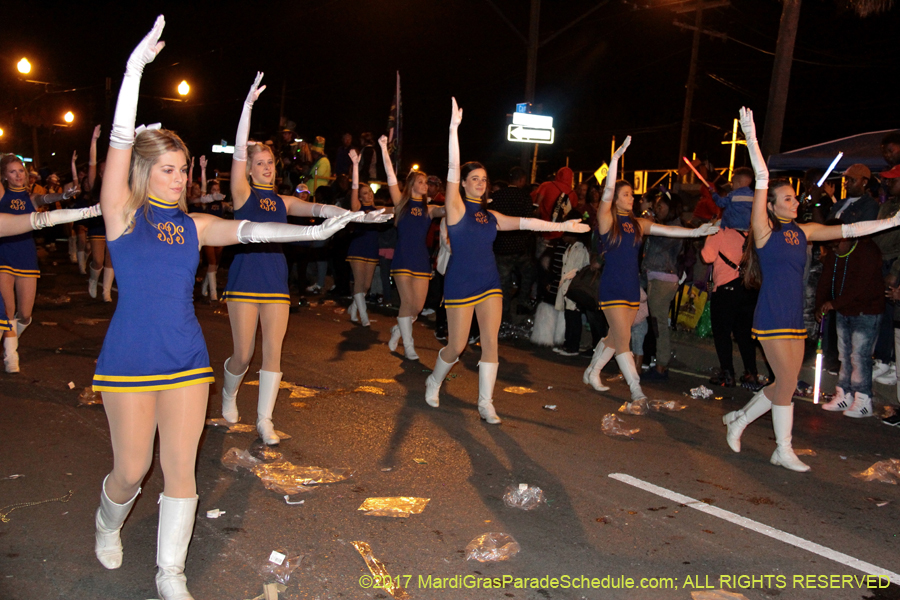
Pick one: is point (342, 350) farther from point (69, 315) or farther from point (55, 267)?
point (55, 267)

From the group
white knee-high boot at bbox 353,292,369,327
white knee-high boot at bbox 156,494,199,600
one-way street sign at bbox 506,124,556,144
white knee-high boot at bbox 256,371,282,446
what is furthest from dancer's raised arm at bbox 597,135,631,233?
one-way street sign at bbox 506,124,556,144

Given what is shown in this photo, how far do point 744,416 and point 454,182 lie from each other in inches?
118

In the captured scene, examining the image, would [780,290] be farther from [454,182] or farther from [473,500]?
[473,500]

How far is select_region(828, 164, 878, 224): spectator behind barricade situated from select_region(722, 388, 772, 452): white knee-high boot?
9.18ft

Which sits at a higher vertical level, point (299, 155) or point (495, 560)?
point (299, 155)

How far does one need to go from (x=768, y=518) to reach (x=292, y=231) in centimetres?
338

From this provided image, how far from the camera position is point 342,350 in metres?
9.46

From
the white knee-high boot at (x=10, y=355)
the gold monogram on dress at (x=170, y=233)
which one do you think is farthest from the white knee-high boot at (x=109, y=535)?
the white knee-high boot at (x=10, y=355)

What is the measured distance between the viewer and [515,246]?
11.0 meters

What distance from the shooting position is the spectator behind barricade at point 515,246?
1082 cm

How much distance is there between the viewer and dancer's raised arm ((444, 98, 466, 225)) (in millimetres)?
5941

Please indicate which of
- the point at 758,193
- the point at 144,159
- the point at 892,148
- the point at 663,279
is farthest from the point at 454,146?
Result: the point at 892,148

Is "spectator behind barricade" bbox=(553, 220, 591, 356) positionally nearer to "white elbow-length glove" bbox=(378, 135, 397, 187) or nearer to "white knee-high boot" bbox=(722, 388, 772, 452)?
"white elbow-length glove" bbox=(378, 135, 397, 187)

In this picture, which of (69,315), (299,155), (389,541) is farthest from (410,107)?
(389,541)
